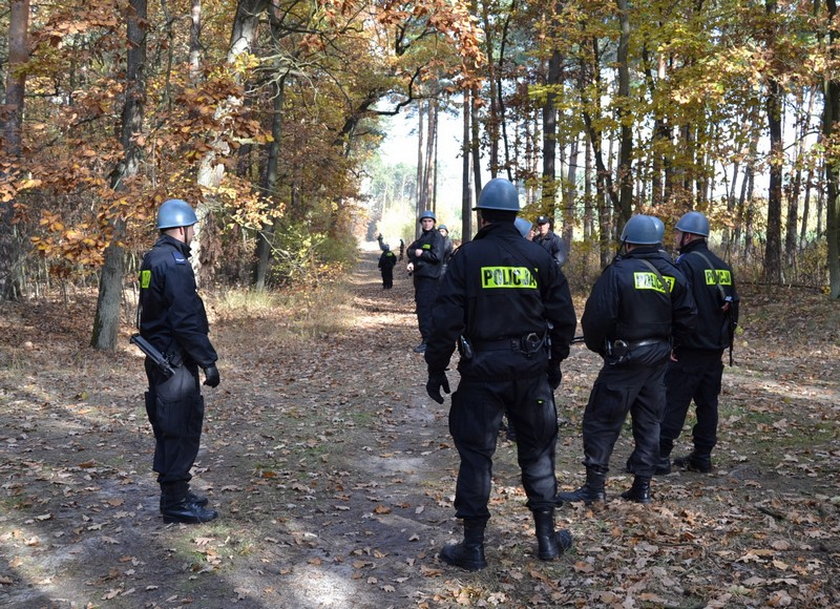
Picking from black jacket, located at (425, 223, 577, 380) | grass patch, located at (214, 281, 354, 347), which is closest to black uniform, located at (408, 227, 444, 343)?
grass patch, located at (214, 281, 354, 347)

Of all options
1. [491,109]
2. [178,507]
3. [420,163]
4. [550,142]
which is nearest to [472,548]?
[178,507]

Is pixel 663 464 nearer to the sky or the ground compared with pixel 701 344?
nearer to the ground

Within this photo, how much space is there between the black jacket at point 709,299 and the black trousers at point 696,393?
0.12 metres

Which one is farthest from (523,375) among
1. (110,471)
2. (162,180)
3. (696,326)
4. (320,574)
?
(162,180)

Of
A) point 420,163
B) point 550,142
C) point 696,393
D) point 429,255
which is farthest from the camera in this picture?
point 420,163

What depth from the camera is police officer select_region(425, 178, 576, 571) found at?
4355 millimetres

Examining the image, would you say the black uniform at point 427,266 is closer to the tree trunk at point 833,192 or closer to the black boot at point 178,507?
the black boot at point 178,507

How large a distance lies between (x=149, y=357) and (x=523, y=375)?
8.75 feet

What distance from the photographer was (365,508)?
579cm

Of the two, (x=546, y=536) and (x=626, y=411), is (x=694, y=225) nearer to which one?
(x=626, y=411)

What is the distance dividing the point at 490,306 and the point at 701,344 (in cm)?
260

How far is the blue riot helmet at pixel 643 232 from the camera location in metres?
5.40

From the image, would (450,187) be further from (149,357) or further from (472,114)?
(149,357)

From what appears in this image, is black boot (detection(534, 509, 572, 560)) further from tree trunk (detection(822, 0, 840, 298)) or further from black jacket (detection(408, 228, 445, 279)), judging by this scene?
tree trunk (detection(822, 0, 840, 298))
